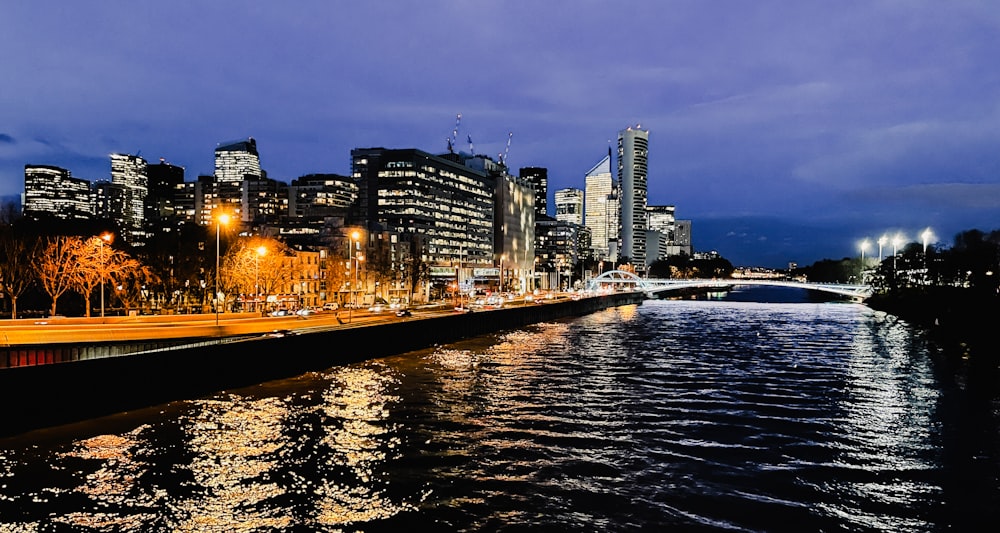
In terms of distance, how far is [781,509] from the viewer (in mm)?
19719

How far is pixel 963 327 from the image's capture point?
77.4m

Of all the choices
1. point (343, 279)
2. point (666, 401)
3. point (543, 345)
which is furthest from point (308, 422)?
point (343, 279)

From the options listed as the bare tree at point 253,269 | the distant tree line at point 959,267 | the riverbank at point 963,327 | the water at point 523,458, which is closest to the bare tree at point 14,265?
the bare tree at point 253,269

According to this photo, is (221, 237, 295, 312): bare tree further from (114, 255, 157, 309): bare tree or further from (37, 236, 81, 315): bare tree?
(37, 236, 81, 315): bare tree

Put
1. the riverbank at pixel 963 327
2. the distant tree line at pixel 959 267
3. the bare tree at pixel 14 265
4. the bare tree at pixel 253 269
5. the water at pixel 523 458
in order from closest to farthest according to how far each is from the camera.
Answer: the water at pixel 523 458 < the riverbank at pixel 963 327 < the bare tree at pixel 14 265 < the bare tree at pixel 253 269 < the distant tree line at pixel 959 267

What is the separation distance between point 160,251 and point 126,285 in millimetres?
14603

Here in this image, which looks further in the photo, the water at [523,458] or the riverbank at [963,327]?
the riverbank at [963,327]

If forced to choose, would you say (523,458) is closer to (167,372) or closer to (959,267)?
(167,372)

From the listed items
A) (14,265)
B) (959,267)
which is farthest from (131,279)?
(959,267)

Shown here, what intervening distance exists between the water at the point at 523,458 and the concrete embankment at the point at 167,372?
3.21 feet

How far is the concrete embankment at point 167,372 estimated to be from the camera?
2744 cm

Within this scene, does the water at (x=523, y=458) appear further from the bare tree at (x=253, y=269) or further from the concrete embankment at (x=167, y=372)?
the bare tree at (x=253, y=269)

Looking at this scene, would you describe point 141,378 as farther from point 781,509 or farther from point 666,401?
point 781,509

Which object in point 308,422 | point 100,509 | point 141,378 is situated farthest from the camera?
point 141,378
